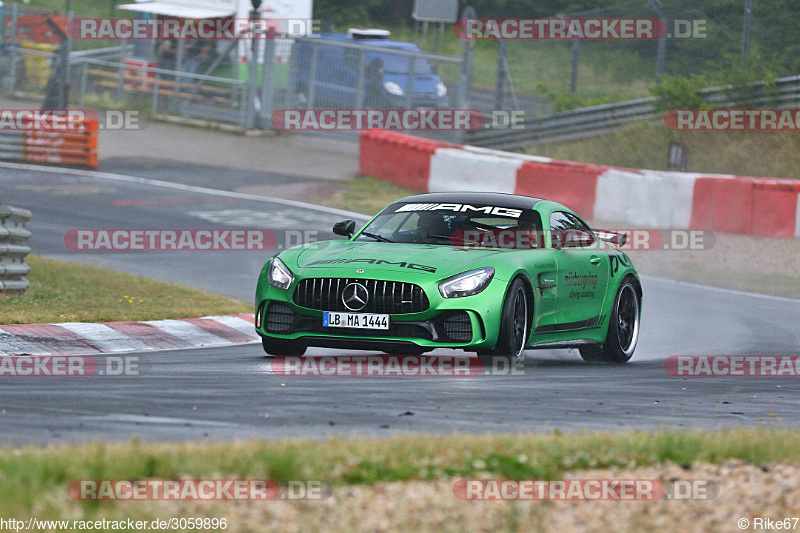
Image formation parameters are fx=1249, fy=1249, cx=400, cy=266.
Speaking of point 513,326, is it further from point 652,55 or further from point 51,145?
point 51,145

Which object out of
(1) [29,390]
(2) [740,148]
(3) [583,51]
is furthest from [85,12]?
(1) [29,390]

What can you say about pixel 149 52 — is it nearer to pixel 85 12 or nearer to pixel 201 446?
pixel 85 12

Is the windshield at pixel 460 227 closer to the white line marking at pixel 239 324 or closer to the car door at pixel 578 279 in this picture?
the car door at pixel 578 279

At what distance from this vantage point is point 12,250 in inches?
447

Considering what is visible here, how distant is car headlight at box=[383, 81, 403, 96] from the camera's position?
25391mm

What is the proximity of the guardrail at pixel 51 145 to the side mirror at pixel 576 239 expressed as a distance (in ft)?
50.3

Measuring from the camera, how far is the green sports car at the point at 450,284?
27.2ft

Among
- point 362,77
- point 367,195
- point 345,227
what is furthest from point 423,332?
point 362,77

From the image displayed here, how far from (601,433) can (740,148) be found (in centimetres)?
1664

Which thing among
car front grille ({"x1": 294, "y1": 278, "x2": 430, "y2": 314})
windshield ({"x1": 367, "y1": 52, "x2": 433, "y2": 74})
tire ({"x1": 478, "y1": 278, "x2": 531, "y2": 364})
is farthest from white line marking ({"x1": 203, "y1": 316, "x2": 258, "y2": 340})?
windshield ({"x1": 367, "y1": 52, "x2": 433, "y2": 74})

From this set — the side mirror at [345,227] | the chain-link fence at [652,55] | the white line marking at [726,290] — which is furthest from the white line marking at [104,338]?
the chain-link fence at [652,55]

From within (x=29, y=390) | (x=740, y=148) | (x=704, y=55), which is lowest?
(x=29, y=390)

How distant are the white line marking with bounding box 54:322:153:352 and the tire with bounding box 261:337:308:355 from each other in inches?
55.6

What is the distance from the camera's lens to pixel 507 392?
7496 mm
